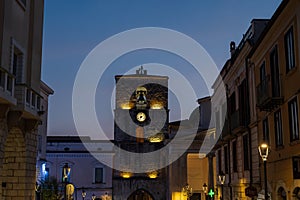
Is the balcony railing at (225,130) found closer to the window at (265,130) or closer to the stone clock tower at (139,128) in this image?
the window at (265,130)

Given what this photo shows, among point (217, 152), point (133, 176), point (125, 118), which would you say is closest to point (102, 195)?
point (133, 176)

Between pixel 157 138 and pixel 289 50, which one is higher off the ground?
pixel 157 138

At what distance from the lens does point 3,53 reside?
16.0m

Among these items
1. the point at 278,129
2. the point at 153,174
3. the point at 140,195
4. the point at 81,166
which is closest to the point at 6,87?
the point at 278,129

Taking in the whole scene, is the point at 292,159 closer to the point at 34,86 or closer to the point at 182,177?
the point at 34,86

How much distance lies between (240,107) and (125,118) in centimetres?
3416

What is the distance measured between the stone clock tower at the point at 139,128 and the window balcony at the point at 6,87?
40.9 meters

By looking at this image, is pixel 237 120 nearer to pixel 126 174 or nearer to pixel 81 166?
pixel 81 166

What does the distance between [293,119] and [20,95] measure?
9691 mm

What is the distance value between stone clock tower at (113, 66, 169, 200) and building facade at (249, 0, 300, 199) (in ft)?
119

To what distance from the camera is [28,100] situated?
1759 centimetres

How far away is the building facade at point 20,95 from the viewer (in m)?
16.0

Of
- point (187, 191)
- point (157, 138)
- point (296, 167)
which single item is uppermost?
point (157, 138)

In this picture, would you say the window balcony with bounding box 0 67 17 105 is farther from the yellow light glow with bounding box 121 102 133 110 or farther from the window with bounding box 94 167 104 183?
the yellow light glow with bounding box 121 102 133 110
